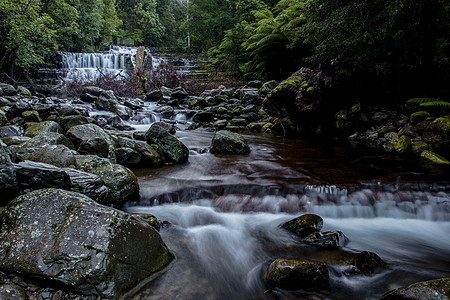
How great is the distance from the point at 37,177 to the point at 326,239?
3122mm

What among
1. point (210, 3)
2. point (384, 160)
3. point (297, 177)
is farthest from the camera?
point (210, 3)

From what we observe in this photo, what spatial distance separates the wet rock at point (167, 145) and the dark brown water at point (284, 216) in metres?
0.28

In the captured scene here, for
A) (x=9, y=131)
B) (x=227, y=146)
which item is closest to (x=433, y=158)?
(x=227, y=146)

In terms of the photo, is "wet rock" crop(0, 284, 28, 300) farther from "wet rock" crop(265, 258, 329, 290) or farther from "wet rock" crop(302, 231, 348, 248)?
"wet rock" crop(302, 231, 348, 248)

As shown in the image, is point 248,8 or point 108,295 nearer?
point 108,295

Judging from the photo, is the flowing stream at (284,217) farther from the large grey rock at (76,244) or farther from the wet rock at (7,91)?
the wet rock at (7,91)

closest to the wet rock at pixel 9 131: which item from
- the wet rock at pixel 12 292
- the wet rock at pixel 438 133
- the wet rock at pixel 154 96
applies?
the wet rock at pixel 12 292

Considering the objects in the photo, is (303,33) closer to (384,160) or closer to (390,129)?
(390,129)

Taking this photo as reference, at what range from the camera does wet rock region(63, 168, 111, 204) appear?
2728 millimetres

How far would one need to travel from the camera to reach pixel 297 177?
432 cm

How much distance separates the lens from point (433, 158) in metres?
4.79

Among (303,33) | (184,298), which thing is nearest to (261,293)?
(184,298)

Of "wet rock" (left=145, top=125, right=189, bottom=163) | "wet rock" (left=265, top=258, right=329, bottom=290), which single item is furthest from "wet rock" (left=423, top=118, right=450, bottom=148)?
"wet rock" (left=145, top=125, right=189, bottom=163)

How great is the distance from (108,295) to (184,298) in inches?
22.8
